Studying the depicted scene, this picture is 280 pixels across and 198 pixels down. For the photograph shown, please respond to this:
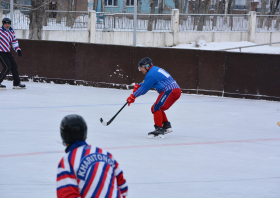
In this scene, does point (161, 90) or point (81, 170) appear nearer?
point (81, 170)

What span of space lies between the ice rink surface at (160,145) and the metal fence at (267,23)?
2407cm

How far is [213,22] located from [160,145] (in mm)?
27348

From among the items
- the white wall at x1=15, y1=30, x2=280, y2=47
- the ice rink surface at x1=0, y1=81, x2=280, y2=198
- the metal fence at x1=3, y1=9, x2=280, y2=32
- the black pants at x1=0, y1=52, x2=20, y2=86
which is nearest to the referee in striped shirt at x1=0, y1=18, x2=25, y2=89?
Answer: the black pants at x1=0, y1=52, x2=20, y2=86

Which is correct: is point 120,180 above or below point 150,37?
below

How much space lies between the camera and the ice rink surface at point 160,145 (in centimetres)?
476

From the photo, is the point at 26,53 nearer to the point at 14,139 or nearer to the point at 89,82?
the point at 89,82

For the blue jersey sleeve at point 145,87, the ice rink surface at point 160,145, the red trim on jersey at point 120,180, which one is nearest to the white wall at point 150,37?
the ice rink surface at point 160,145

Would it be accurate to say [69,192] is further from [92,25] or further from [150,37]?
[150,37]

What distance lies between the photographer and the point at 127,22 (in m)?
29.8

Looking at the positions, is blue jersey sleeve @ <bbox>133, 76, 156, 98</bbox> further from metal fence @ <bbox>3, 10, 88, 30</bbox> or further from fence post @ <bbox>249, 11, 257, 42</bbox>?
fence post @ <bbox>249, 11, 257, 42</bbox>

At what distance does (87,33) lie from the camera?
27.3 m

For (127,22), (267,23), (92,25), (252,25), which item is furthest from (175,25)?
(267,23)

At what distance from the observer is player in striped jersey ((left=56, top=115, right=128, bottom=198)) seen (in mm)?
2307

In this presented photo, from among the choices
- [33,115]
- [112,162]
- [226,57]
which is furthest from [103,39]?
[112,162]
